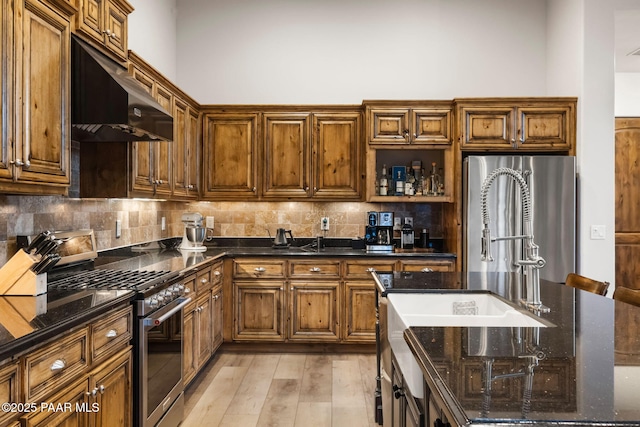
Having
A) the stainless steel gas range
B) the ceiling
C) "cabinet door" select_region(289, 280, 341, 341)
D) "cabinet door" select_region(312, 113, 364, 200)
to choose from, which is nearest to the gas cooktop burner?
the stainless steel gas range

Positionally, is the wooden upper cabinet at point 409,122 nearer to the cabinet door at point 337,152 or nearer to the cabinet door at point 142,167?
the cabinet door at point 337,152

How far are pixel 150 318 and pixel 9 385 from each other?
39.4 inches

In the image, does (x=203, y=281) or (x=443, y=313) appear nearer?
(x=443, y=313)

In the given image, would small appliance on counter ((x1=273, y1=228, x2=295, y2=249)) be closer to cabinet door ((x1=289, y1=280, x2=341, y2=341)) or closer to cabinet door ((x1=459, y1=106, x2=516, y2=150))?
cabinet door ((x1=289, y1=280, x2=341, y2=341))

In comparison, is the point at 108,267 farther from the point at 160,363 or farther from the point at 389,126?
the point at 389,126

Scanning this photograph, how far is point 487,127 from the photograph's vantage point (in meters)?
4.35

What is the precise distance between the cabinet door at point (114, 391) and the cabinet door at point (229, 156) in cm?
257

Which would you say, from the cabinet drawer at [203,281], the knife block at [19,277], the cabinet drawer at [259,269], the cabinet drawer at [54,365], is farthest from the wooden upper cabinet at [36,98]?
the cabinet drawer at [259,269]

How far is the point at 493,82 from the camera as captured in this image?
497 cm

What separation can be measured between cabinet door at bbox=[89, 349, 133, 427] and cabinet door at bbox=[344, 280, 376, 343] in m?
2.39

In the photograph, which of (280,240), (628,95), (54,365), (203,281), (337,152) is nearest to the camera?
(54,365)

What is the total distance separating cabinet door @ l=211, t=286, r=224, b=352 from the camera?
3.99 m

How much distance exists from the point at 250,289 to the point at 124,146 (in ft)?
6.09

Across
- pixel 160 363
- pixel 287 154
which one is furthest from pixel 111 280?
pixel 287 154
